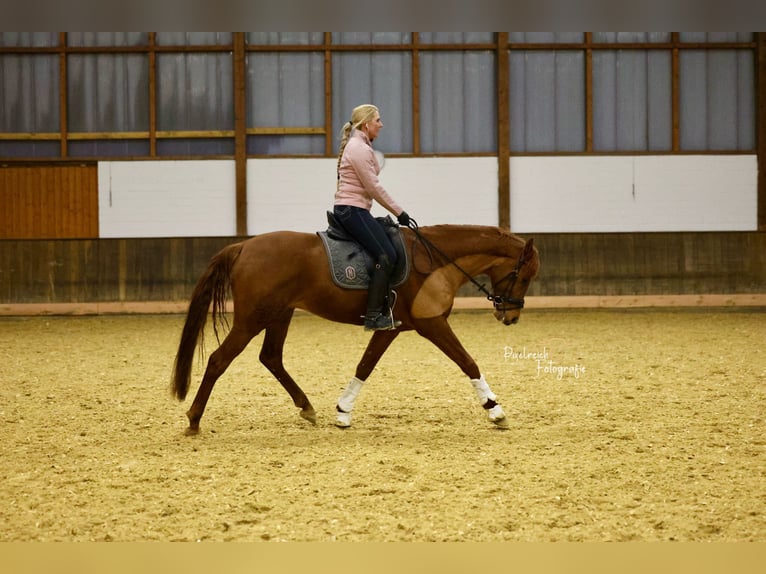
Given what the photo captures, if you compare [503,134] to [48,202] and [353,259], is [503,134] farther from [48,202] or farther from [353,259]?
[353,259]

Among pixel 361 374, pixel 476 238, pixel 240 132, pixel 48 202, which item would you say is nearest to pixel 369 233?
pixel 476 238

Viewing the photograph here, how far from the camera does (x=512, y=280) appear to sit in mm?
5805

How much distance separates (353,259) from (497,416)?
1308mm

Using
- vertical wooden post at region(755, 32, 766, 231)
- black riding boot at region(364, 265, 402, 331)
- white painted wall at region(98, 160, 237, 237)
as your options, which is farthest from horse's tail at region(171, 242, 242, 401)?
vertical wooden post at region(755, 32, 766, 231)

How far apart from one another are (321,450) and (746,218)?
1125 cm

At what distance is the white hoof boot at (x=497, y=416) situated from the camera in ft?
18.0

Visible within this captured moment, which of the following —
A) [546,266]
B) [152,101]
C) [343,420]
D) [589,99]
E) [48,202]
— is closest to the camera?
[343,420]

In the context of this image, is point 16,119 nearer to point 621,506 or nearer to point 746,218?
point 746,218

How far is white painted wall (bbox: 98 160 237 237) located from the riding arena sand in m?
4.89

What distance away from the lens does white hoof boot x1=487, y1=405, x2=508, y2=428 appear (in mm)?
5484

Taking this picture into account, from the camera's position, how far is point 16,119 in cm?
1427

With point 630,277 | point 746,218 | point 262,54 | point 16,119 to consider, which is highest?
point 262,54

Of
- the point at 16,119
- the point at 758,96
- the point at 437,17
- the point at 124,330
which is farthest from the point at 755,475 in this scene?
the point at 16,119

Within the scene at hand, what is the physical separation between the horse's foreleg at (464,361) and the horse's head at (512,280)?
1.35 ft
